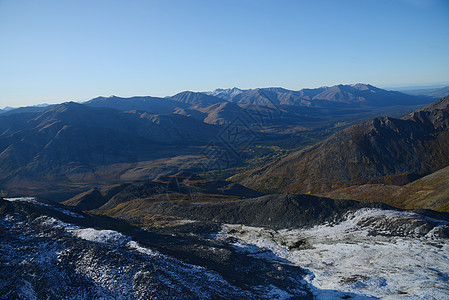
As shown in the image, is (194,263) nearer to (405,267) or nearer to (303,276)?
(303,276)

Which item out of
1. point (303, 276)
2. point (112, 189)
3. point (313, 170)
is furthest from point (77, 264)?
point (313, 170)

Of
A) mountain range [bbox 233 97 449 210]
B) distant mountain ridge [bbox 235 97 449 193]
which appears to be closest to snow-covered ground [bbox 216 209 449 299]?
distant mountain ridge [bbox 235 97 449 193]

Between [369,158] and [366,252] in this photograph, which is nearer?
[366,252]

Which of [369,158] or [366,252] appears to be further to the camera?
[369,158]

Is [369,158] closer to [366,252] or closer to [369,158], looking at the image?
[369,158]

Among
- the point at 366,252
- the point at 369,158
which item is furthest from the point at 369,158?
the point at 366,252

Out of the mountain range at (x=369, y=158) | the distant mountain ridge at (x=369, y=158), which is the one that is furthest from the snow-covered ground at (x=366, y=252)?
the mountain range at (x=369, y=158)

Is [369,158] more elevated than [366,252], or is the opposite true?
[366,252]

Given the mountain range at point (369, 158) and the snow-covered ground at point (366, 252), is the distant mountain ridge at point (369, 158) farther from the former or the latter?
the snow-covered ground at point (366, 252)

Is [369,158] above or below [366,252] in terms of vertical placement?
below
